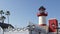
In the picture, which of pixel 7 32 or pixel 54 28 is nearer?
pixel 7 32

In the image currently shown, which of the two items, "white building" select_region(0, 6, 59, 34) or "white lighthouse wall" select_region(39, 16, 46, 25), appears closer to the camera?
"white building" select_region(0, 6, 59, 34)

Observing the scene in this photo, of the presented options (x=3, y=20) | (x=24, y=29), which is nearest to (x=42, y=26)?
(x=24, y=29)

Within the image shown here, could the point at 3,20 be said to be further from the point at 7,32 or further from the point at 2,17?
the point at 7,32

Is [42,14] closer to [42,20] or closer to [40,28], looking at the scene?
[42,20]

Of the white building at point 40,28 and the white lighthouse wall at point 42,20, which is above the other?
the white lighthouse wall at point 42,20

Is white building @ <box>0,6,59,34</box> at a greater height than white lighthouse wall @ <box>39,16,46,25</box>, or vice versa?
white lighthouse wall @ <box>39,16,46,25</box>

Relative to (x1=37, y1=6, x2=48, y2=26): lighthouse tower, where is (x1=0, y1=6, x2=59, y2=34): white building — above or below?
below

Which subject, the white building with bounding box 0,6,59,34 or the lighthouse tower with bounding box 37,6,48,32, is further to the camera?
the lighthouse tower with bounding box 37,6,48,32

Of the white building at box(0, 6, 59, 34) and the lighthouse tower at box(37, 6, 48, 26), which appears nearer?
the white building at box(0, 6, 59, 34)

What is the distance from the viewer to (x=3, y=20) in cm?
7138

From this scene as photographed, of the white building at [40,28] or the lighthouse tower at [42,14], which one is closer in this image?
the white building at [40,28]

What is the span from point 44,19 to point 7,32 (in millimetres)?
11210

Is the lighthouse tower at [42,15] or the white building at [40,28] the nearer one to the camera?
the white building at [40,28]

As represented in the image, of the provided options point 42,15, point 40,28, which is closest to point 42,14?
point 42,15
